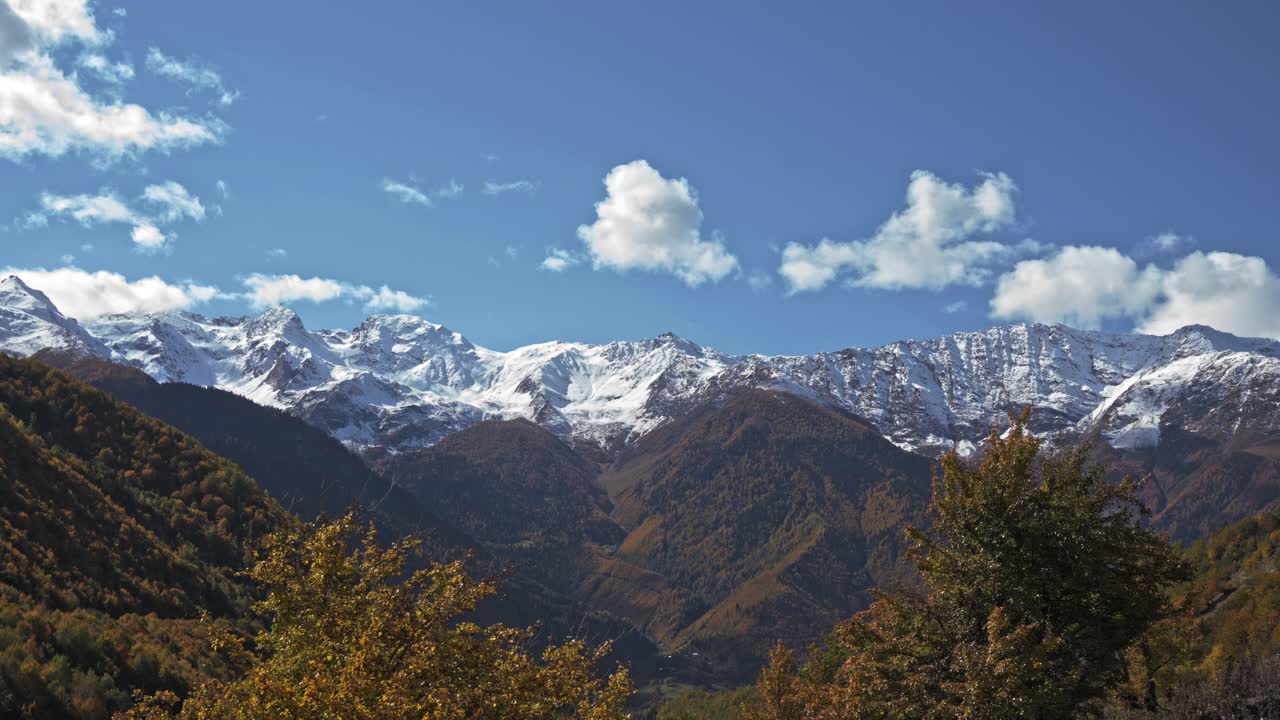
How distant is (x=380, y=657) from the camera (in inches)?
808

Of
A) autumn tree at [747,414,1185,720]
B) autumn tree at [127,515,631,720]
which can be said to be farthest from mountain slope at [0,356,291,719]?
autumn tree at [747,414,1185,720]

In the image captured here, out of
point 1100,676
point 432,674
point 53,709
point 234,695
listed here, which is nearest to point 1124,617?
point 1100,676

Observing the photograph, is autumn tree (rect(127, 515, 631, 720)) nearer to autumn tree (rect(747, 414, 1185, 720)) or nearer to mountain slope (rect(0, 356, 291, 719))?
autumn tree (rect(747, 414, 1185, 720))

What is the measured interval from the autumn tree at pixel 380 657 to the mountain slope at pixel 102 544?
40.0 ft

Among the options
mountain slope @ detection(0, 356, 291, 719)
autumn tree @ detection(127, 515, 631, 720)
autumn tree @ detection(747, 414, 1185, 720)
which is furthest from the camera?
mountain slope @ detection(0, 356, 291, 719)

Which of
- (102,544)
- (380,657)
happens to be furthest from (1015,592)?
(102,544)

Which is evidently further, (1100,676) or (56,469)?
(56,469)

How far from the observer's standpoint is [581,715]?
23062 mm

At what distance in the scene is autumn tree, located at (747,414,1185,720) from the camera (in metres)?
25.2

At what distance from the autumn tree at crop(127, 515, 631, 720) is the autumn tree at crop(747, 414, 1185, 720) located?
25.7 ft

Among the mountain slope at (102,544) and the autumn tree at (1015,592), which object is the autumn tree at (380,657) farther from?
the mountain slope at (102,544)

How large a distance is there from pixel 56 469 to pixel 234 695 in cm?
7009

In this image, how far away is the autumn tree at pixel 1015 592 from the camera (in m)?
25.2

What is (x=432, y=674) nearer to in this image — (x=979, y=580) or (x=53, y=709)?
(x=979, y=580)
